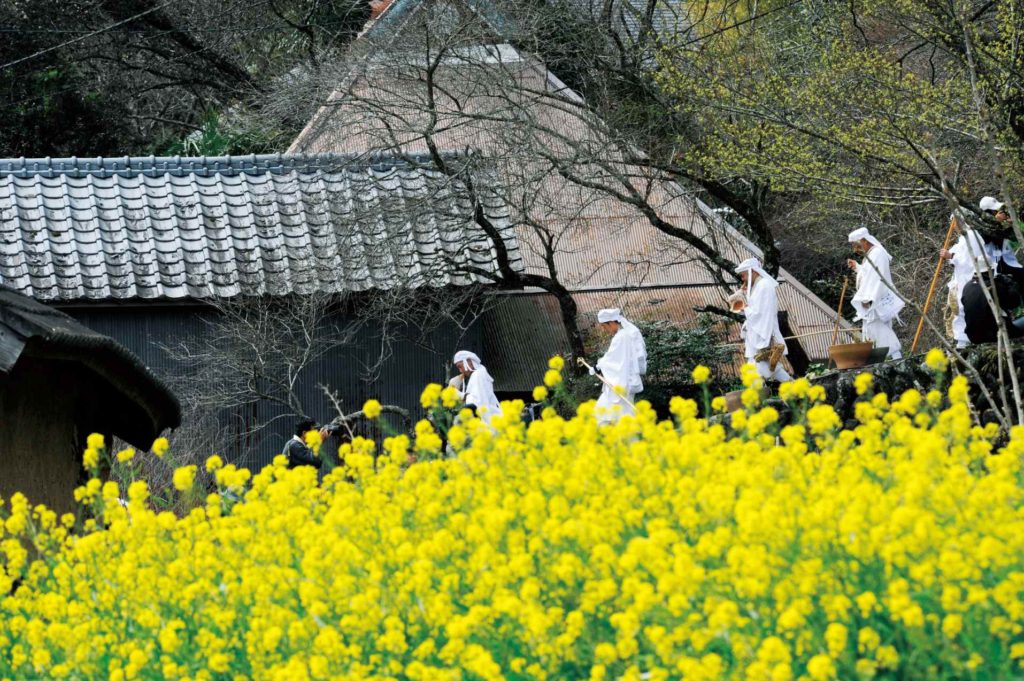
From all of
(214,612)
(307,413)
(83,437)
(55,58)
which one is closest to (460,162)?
(307,413)

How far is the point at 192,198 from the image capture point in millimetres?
17906

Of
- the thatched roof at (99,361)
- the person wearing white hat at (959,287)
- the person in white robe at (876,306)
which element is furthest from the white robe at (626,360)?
the thatched roof at (99,361)

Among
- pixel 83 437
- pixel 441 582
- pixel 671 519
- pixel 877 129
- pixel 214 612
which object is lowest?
pixel 83 437

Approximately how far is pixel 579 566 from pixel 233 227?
14.1 m

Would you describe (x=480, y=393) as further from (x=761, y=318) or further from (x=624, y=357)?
(x=761, y=318)

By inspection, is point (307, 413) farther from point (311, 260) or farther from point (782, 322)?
point (782, 322)

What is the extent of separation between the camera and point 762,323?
13.2 meters

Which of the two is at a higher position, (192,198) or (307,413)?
(192,198)

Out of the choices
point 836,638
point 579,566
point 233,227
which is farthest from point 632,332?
point 836,638

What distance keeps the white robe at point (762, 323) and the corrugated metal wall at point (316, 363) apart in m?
4.35

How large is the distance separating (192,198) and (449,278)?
136 inches

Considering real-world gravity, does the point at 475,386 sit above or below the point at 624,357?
below

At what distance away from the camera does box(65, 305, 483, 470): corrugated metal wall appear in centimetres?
1628

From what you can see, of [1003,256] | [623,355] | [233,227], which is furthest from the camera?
[233,227]
